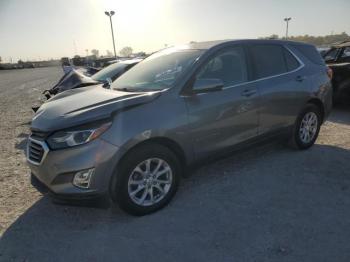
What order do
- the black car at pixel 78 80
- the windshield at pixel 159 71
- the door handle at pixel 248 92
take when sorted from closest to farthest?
the windshield at pixel 159 71
the door handle at pixel 248 92
the black car at pixel 78 80

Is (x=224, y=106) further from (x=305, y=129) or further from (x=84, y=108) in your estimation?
(x=305, y=129)

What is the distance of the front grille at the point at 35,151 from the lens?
3.44 m

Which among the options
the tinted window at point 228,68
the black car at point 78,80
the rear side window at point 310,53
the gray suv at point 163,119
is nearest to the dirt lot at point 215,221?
the gray suv at point 163,119

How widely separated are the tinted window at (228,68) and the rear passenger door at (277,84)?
0.22 m

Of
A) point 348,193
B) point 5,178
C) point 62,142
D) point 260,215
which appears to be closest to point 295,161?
point 348,193

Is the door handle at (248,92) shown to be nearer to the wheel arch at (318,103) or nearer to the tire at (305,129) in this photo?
the tire at (305,129)

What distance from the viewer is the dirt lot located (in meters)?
3.08

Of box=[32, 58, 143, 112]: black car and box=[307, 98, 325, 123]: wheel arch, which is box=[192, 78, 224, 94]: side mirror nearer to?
box=[307, 98, 325, 123]: wheel arch

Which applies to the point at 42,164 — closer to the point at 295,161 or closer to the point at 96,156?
the point at 96,156

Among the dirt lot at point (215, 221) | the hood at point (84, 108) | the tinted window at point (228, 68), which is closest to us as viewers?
the dirt lot at point (215, 221)

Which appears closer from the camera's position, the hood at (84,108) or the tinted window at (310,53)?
the hood at (84,108)

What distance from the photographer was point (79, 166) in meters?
3.24

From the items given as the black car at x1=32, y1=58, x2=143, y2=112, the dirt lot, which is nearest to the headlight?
the dirt lot

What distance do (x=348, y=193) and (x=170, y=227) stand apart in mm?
2147
